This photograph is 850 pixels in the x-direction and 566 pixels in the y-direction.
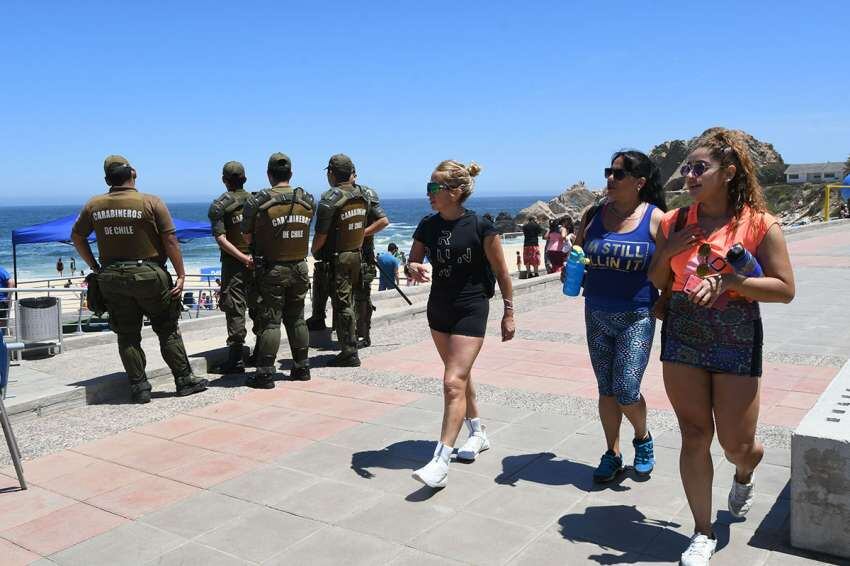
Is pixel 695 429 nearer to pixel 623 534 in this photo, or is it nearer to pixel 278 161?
pixel 623 534

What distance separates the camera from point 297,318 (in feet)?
22.7

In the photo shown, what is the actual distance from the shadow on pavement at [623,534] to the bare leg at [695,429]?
0.28 m

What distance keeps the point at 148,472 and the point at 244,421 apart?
1.08m

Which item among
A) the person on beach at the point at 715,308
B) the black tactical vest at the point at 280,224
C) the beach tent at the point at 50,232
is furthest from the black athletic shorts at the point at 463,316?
the beach tent at the point at 50,232

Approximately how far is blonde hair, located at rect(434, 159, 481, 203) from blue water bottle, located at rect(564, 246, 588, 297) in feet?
2.60

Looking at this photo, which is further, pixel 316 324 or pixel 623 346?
pixel 316 324

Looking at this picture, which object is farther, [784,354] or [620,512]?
[784,354]

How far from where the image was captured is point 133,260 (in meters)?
6.05

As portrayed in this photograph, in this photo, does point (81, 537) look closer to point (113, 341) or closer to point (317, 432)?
point (317, 432)

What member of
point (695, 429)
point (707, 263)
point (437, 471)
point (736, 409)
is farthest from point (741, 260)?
point (437, 471)

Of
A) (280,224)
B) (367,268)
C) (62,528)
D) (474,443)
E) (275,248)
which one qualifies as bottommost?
(62,528)

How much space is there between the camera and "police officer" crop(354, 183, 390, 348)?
767 centimetres

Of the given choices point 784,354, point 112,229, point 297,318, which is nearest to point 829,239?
point 784,354

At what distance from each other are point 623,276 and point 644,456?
1104 mm
